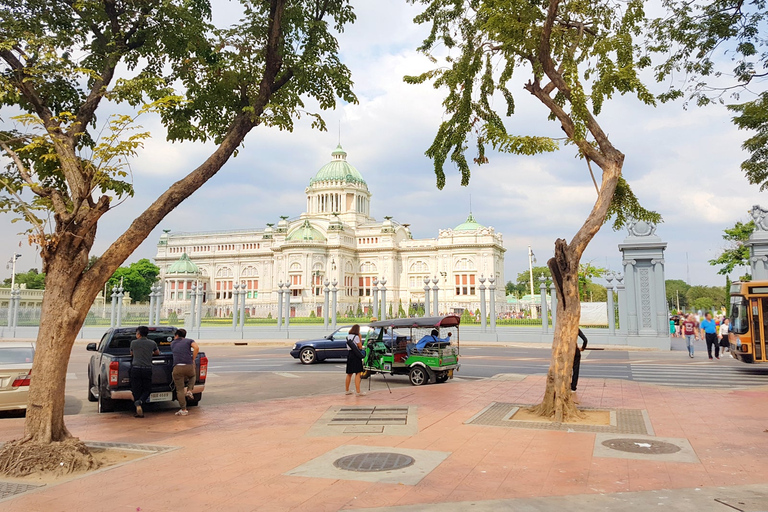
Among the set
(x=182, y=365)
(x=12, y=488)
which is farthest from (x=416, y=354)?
(x=12, y=488)

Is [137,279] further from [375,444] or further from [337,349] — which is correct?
[375,444]

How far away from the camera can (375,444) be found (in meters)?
7.69

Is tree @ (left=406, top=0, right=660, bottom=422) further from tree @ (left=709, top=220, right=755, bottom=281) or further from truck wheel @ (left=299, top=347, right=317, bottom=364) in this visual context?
tree @ (left=709, top=220, right=755, bottom=281)

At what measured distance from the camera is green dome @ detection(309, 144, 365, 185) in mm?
96875

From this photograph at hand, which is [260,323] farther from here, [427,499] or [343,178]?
[343,178]

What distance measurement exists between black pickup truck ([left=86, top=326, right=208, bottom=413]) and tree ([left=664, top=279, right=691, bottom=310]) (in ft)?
345

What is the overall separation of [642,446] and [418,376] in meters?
7.72

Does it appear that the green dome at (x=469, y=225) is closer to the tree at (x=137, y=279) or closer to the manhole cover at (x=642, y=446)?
the tree at (x=137, y=279)

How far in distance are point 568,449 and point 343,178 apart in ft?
299

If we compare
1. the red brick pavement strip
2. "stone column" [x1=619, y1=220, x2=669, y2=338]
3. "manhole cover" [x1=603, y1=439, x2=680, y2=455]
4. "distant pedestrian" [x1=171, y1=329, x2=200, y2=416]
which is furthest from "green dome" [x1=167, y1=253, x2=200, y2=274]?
"manhole cover" [x1=603, y1=439, x2=680, y2=455]

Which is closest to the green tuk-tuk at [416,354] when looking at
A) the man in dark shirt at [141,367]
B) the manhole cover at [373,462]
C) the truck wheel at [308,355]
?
the man in dark shirt at [141,367]

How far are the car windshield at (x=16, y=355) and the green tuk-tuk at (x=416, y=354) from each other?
25.0 ft

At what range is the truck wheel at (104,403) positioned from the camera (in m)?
11.0

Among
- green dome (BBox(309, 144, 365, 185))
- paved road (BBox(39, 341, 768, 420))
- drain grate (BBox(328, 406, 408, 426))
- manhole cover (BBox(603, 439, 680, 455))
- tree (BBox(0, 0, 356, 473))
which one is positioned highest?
green dome (BBox(309, 144, 365, 185))
